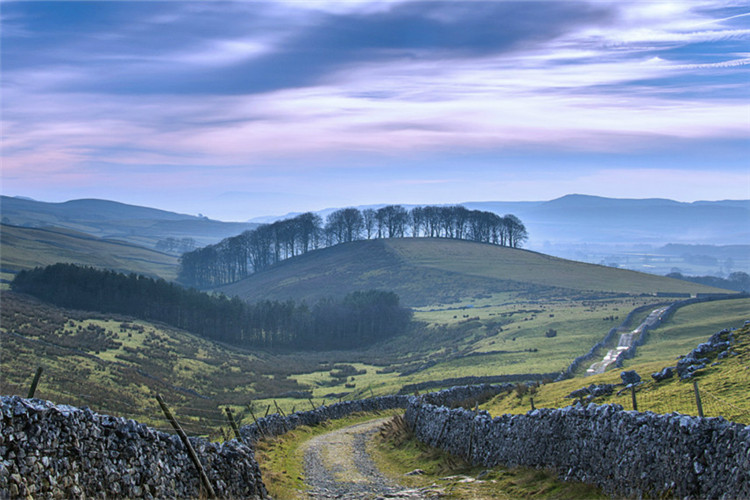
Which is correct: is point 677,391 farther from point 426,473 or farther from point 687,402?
point 426,473

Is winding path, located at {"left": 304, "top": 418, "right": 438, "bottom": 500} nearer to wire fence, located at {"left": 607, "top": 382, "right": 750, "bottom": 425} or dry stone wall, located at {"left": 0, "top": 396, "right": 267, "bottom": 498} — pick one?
dry stone wall, located at {"left": 0, "top": 396, "right": 267, "bottom": 498}

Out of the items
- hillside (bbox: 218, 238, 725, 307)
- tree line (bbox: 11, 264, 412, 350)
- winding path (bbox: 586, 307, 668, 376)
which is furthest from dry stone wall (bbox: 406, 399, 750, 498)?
hillside (bbox: 218, 238, 725, 307)

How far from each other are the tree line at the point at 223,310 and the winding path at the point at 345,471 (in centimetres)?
7083

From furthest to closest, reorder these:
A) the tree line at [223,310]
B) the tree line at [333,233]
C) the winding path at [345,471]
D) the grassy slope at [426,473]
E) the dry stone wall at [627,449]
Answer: the tree line at [333,233]
the tree line at [223,310]
the winding path at [345,471]
the grassy slope at [426,473]
the dry stone wall at [627,449]

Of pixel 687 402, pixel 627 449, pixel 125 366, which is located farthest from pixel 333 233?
pixel 627 449

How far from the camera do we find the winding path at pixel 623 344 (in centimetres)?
4462

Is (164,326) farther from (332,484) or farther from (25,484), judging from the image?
(25,484)

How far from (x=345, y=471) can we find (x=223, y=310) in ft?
278

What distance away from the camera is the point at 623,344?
5447cm

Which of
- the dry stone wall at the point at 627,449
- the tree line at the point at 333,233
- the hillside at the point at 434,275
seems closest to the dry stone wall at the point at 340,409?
the dry stone wall at the point at 627,449

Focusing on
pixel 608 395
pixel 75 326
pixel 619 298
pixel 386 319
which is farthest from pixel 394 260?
pixel 608 395

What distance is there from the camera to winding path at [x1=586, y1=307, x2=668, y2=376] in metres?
44.6

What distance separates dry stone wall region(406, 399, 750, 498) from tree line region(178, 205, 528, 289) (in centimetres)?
16411

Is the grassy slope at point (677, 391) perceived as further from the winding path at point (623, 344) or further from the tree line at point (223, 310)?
the tree line at point (223, 310)
